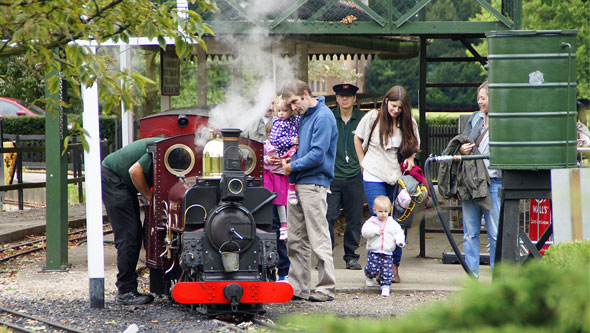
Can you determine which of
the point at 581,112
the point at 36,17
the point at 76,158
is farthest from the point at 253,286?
the point at 76,158

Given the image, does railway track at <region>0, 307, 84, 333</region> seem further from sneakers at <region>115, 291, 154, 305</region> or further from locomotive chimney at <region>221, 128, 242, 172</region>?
locomotive chimney at <region>221, 128, 242, 172</region>

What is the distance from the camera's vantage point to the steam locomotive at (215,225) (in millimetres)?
5844

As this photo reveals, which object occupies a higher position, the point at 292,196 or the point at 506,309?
the point at 292,196

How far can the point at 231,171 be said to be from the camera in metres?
5.90

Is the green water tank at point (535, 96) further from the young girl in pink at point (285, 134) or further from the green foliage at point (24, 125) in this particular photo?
the green foliage at point (24, 125)

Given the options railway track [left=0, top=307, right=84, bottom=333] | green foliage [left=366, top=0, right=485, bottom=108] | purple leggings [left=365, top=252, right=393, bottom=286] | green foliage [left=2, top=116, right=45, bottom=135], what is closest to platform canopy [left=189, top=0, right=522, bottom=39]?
purple leggings [left=365, top=252, right=393, bottom=286]

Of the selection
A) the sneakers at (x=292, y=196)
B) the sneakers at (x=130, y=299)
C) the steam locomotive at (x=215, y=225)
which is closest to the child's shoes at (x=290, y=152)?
the sneakers at (x=292, y=196)

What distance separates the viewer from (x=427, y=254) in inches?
A: 372

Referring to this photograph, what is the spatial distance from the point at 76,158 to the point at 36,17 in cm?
1069

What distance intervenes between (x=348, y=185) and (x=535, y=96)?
3.53 metres

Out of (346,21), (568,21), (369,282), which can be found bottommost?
(369,282)

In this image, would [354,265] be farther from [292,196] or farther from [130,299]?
[130,299]

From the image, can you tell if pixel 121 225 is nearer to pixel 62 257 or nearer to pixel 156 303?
pixel 156 303

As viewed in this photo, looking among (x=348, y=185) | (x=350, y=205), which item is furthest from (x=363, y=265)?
(x=348, y=185)
